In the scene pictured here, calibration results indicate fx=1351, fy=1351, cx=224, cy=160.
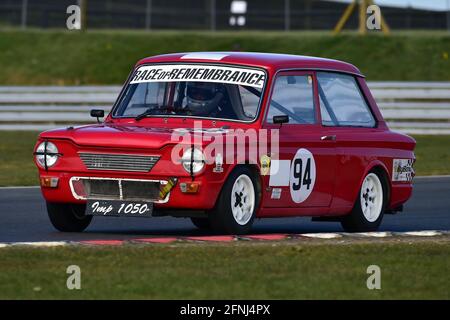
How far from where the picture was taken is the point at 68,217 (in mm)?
11414

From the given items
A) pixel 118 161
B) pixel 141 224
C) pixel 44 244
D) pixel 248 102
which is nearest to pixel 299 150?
pixel 248 102

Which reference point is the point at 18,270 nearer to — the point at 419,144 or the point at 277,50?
the point at 419,144

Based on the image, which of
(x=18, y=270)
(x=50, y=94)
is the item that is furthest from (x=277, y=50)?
(x=18, y=270)

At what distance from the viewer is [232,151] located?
10.6 m

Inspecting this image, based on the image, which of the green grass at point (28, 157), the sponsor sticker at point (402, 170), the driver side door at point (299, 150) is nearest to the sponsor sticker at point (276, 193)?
the driver side door at point (299, 150)

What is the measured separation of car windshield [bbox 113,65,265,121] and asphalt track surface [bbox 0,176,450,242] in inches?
41.9

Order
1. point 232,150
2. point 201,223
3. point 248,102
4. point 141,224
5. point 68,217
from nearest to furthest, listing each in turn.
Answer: point 232,150
point 68,217
point 248,102
point 201,223
point 141,224

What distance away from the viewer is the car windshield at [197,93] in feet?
37.8

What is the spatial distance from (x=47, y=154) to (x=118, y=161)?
0.75m

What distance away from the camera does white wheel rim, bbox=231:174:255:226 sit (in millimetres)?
10703

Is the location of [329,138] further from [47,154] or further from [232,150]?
[47,154]

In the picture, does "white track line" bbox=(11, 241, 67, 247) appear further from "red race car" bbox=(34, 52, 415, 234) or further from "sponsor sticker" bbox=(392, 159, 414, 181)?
"sponsor sticker" bbox=(392, 159, 414, 181)
